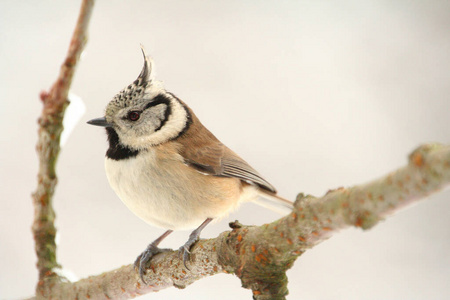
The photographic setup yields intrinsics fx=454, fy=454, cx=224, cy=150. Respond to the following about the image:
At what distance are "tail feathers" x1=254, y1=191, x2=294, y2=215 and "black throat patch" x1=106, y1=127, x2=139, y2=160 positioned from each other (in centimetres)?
81

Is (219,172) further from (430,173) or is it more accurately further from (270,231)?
(430,173)

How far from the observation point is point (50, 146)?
75.0 inches

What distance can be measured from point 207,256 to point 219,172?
27.4 inches

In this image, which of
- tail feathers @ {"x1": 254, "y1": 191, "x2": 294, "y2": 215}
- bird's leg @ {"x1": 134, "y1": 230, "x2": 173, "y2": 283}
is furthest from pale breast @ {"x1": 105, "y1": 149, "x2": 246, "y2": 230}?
tail feathers @ {"x1": 254, "y1": 191, "x2": 294, "y2": 215}

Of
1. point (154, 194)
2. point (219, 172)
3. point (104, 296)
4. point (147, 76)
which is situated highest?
point (147, 76)

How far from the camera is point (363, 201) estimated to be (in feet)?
3.51

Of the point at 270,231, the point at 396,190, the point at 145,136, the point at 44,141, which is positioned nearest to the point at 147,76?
the point at 145,136

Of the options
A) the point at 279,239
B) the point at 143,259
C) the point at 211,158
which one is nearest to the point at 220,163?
the point at 211,158

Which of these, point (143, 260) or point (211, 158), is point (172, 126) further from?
point (143, 260)

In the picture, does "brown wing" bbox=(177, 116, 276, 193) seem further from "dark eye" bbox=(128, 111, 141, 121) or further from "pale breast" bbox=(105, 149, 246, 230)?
"dark eye" bbox=(128, 111, 141, 121)

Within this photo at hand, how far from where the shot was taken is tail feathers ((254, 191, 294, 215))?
259 centimetres

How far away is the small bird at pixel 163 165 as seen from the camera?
2049mm

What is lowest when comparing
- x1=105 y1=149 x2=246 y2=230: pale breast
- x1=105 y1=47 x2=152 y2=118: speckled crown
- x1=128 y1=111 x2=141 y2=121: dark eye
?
x1=105 y1=149 x2=246 y2=230: pale breast

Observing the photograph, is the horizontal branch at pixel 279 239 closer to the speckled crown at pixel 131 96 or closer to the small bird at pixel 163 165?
the small bird at pixel 163 165
